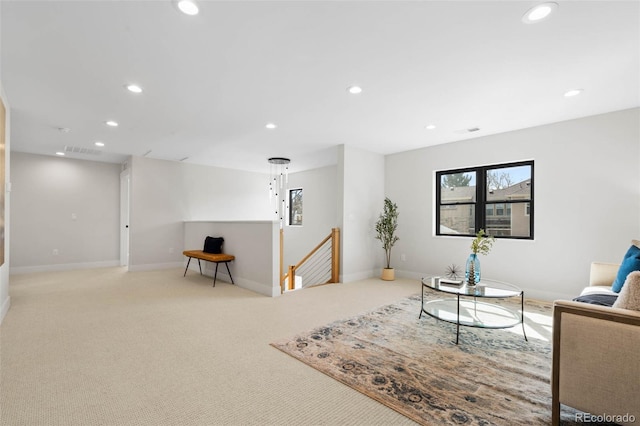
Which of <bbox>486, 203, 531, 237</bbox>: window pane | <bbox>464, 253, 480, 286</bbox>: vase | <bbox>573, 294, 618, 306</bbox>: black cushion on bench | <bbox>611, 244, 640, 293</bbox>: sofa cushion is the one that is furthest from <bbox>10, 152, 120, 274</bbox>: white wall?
<bbox>611, 244, 640, 293</bbox>: sofa cushion

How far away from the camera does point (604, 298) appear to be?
251 cm

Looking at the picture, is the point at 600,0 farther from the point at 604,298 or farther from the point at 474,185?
the point at 474,185

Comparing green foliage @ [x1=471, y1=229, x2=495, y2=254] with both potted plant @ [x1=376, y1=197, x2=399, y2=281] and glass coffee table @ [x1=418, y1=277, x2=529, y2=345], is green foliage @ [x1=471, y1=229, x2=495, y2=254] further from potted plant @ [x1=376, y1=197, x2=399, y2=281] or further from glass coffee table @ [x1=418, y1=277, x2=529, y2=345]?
potted plant @ [x1=376, y1=197, x2=399, y2=281]

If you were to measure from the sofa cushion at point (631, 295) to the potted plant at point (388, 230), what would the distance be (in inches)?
157

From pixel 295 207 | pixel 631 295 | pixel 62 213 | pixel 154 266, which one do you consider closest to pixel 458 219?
pixel 631 295

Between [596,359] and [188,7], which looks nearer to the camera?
[596,359]

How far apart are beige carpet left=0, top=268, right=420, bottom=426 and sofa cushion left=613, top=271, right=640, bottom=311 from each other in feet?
4.31

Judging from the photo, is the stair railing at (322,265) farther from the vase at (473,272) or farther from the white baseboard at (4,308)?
the white baseboard at (4,308)

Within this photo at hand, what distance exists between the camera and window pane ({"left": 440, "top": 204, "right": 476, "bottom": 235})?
5.13 meters

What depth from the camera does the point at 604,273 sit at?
316cm

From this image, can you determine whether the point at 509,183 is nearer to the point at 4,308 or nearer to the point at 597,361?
the point at 597,361

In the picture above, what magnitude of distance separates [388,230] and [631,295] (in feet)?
13.6

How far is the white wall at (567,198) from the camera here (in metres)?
3.66

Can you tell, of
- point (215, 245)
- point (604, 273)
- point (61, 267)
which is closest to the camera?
point (604, 273)
